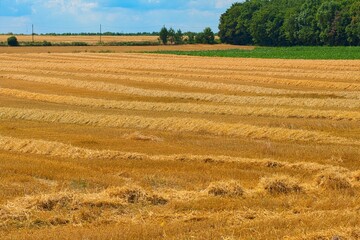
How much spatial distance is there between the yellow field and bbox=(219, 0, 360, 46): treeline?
90735 millimetres

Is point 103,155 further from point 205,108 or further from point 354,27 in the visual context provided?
point 354,27

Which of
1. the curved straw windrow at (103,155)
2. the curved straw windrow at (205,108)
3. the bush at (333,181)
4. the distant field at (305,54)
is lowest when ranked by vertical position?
the distant field at (305,54)

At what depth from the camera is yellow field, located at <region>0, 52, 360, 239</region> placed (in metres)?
12.1

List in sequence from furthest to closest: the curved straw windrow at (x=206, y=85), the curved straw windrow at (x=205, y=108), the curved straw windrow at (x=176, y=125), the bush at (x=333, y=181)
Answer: the curved straw windrow at (x=206, y=85), the curved straw windrow at (x=205, y=108), the curved straw windrow at (x=176, y=125), the bush at (x=333, y=181)

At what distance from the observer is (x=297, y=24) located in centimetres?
14275

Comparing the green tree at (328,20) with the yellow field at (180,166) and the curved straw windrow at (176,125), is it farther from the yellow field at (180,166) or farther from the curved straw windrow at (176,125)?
the curved straw windrow at (176,125)

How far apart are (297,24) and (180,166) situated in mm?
128399

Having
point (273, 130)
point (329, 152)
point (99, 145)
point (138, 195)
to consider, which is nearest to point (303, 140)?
point (273, 130)

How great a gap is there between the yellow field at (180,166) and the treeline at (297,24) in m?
90.7

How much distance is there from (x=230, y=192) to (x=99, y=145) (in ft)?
28.3

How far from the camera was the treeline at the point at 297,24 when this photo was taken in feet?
422

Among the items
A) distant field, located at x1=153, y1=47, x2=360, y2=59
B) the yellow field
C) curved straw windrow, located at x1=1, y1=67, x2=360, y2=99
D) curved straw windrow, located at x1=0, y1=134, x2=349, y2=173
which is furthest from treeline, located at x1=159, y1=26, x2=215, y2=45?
curved straw windrow, located at x1=0, y1=134, x2=349, y2=173

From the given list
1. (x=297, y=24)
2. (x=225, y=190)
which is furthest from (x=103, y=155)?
Answer: (x=297, y=24)

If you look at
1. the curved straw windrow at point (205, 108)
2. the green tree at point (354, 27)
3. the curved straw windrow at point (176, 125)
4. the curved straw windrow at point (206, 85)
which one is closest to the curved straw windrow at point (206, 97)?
the curved straw windrow at point (205, 108)
